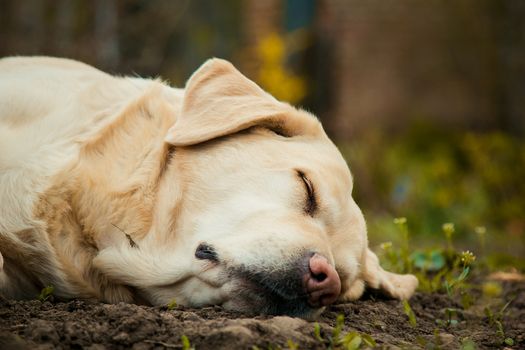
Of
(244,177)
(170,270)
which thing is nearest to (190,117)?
(244,177)

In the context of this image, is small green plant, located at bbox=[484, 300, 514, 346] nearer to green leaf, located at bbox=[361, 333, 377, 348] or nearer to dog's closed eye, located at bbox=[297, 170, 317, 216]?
green leaf, located at bbox=[361, 333, 377, 348]

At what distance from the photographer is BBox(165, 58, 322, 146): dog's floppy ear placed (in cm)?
363

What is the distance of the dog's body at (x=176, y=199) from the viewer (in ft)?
10.6

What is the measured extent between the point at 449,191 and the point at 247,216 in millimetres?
5521

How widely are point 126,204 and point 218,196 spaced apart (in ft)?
1.39

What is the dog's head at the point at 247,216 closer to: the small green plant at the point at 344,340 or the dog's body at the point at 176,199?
the dog's body at the point at 176,199

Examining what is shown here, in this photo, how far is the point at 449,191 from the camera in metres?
8.45

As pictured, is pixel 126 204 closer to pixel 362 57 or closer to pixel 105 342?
pixel 105 342

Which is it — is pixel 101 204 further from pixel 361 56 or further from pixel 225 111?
pixel 361 56

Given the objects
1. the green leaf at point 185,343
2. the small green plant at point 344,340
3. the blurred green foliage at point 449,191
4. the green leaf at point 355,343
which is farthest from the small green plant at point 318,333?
the blurred green foliage at point 449,191

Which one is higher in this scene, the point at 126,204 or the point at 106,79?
the point at 106,79

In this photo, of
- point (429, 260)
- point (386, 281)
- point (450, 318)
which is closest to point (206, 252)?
point (386, 281)

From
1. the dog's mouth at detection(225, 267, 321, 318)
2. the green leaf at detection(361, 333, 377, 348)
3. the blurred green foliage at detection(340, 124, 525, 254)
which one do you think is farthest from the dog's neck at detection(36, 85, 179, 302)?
the blurred green foliage at detection(340, 124, 525, 254)

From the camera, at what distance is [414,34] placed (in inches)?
465
